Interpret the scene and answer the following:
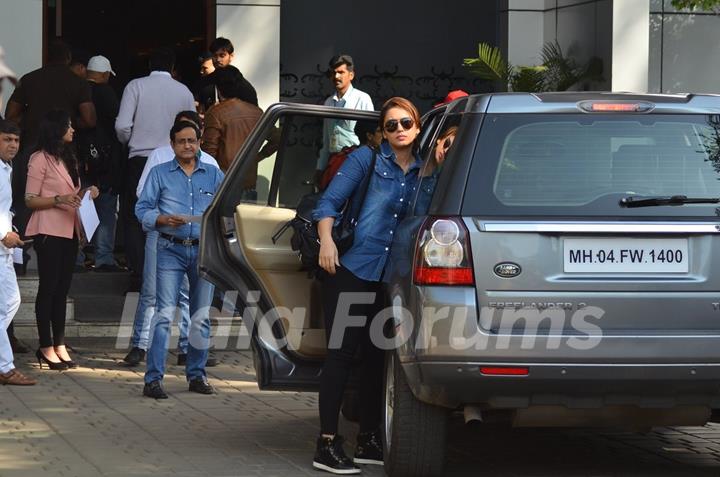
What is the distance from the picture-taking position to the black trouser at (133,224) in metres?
12.4

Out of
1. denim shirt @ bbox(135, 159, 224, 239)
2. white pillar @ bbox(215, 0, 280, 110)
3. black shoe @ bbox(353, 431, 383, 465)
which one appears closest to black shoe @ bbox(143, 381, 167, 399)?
denim shirt @ bbox(135, 159, 224, 239)

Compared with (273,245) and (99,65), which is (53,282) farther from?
(273,245)

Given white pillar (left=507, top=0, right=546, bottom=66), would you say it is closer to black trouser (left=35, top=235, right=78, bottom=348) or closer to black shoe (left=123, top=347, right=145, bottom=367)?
black shoe (left=123, top=347, right=145, bottom=367)

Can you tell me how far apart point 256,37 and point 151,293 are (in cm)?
531

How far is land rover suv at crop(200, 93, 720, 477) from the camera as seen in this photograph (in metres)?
6.00

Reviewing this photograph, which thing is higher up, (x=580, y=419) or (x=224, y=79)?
(x=224, y=79)

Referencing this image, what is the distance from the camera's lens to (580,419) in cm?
623

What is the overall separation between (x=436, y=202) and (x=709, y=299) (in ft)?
4.01

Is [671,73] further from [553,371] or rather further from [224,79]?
[553,371]

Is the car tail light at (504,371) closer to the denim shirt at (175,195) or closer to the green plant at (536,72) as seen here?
the denim shirt at (175,195)

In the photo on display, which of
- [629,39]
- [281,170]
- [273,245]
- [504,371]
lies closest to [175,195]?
[281,170]

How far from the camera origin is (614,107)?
20.6 feet

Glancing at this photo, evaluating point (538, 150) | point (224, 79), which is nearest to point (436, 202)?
point (538, 150)

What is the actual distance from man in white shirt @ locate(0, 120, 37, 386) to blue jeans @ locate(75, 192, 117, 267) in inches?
120
